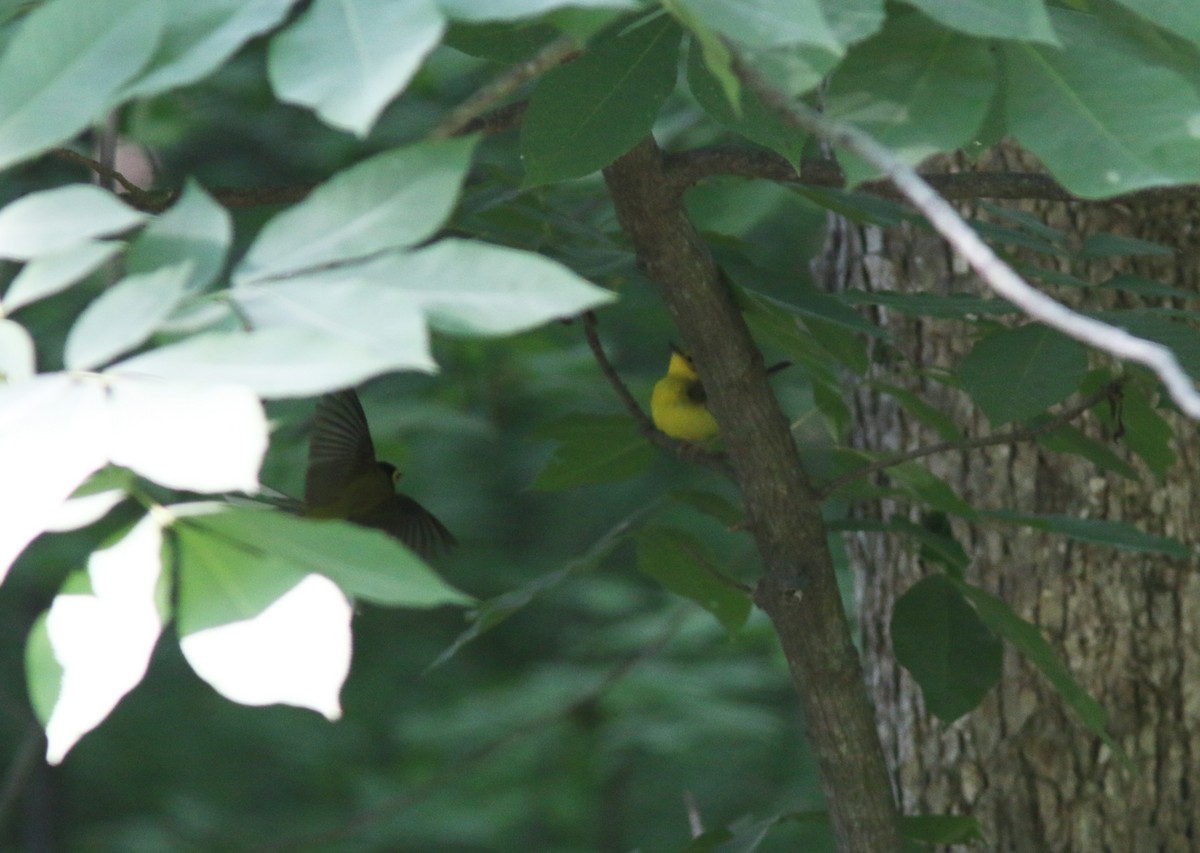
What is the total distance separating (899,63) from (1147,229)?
1.04m

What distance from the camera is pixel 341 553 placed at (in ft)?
Answer: 1.68

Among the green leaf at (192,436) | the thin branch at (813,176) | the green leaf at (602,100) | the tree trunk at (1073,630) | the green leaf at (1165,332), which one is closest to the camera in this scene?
the green leaf at (192,436)

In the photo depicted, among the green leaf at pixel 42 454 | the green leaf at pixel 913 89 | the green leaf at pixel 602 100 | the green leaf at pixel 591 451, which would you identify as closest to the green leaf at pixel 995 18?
the green leaf at pixel 913 89

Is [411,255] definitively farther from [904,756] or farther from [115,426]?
[904,756]

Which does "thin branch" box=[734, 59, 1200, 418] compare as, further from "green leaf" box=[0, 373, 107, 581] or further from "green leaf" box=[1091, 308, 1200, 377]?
"green leaf" box=[1091, 308, 1200, 377]

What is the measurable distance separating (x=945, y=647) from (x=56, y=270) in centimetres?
92

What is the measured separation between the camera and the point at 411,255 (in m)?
0.51

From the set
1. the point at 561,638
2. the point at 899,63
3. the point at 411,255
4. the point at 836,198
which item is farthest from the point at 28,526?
the point at 561,638

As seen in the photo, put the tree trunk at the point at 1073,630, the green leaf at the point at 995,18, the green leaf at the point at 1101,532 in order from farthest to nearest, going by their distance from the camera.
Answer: the tree trunk at the point at 1073,630 < the green leaf at the point at 1101,532 < the green leaf at the point at 995,18

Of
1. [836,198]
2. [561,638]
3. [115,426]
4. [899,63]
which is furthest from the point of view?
[561,638]

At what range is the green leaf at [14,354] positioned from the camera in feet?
1.70

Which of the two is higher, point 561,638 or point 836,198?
point 836,198

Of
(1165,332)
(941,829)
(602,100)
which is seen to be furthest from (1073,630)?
(602,100)

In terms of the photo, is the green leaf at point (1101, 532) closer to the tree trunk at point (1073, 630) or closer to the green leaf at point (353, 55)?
the tree trunk at point (1073, 630)
